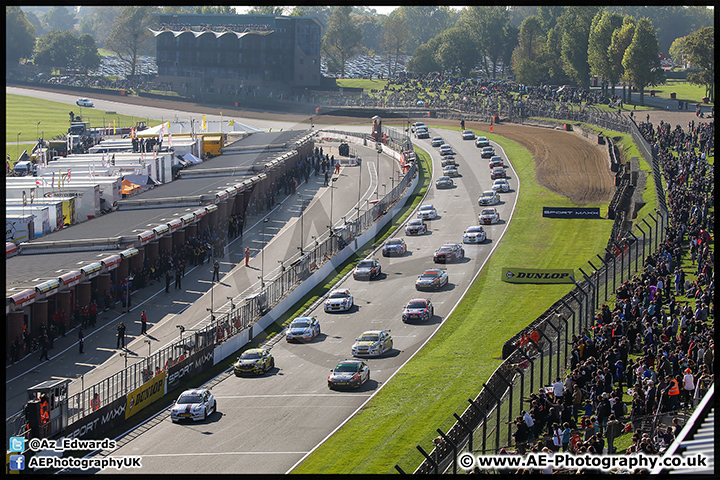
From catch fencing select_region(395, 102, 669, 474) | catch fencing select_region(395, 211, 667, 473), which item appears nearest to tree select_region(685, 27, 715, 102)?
catch fencing select_region(395, 102, 669, 474)

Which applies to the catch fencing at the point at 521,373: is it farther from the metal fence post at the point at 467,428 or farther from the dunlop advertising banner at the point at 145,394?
the dunlop advertising banner at the point at 145,394

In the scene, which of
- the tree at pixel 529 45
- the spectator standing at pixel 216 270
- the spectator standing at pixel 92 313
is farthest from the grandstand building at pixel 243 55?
the spectator standing at pixel 92 313

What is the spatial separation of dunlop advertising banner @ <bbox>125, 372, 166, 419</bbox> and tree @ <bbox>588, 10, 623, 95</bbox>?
93.6m

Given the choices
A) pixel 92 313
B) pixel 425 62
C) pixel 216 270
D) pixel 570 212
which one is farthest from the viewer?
pixel 425 62

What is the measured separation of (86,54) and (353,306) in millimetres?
157260

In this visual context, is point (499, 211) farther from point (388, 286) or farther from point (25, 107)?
point (25, 107)

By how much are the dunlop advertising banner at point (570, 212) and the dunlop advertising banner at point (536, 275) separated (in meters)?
13.0

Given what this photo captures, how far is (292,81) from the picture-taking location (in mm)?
156250

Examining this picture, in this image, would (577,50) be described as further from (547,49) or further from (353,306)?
(353,306)

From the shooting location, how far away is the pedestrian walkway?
41.5 metres

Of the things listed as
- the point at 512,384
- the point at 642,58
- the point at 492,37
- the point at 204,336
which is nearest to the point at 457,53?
the point at 492,37

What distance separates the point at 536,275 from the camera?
54406 millimetres

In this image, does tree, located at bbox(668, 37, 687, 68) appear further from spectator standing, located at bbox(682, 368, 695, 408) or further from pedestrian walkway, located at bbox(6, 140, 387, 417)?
spectator standing, located at bbox(682, 368, 695, 408)

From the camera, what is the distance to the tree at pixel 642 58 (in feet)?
362
